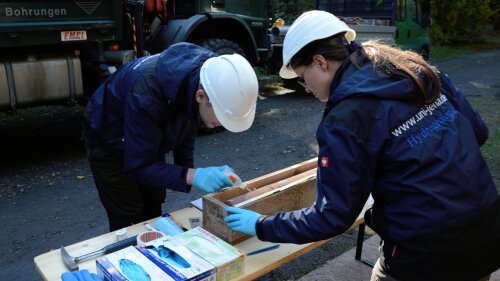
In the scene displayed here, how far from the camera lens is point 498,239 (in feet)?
5.10

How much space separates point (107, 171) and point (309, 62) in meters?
1.35

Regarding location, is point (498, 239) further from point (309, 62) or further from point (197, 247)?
point (197, 247)

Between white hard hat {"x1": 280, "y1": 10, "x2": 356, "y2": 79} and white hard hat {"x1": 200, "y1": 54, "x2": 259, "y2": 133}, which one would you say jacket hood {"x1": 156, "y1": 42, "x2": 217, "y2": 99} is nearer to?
white hard hat {"x1": 200, "y1": 54, "x2": 259, "y2": 133}

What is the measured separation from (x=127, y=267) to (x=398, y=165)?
97 centimetres

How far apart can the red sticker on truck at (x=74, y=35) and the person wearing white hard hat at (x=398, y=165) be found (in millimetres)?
3672

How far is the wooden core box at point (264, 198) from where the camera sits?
198 cm

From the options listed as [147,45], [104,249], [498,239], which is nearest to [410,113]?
[498,239]

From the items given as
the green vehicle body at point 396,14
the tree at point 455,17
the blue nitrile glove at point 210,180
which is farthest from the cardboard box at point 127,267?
the tree at point 455,17

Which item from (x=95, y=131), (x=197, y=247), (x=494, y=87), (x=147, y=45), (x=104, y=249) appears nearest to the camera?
(x=197, y=247)

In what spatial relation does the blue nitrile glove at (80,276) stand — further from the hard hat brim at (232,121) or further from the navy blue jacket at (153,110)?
the hard hat brim at (232,121)

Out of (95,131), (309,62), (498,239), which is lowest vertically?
(498,239)

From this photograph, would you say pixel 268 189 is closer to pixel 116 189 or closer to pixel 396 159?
pixel 116 189

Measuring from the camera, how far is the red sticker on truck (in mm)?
4590

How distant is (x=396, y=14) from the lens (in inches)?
421
